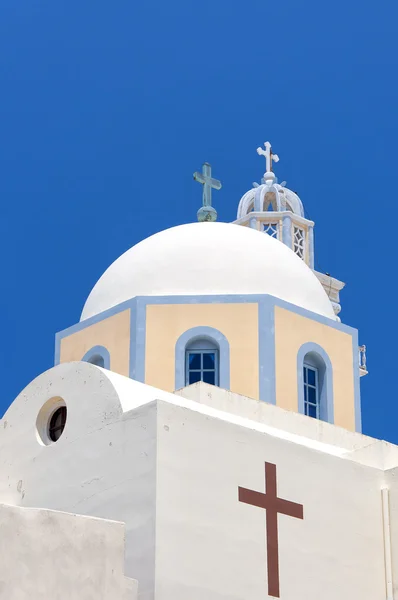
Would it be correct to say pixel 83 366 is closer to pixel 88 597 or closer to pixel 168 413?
pixel 168 413

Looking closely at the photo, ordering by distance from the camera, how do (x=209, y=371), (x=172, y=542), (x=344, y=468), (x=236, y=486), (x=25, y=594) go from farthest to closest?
(x=209, y=371), (x=344, y=468), (x=236, y=486), (x=172, y=542), (x=25, y=594)

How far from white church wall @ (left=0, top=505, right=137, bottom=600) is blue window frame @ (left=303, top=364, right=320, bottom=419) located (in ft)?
21.6

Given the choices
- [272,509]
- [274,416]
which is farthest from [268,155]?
[272,509]

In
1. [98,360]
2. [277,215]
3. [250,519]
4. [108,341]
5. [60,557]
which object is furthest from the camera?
[277,215]

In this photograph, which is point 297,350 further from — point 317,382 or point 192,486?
point 192,486

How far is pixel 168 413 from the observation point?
48.0 feet

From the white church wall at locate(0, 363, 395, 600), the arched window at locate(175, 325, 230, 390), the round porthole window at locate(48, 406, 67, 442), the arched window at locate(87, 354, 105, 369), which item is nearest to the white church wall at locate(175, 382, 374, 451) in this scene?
the white church wall at locate(0, 363, 395, 600)

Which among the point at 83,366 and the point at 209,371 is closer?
the point at 83,366

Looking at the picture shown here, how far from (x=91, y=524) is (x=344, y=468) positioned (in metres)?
4.15

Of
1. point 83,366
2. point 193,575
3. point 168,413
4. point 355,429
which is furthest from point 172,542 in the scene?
point 355,429

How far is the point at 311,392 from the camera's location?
1986 cm

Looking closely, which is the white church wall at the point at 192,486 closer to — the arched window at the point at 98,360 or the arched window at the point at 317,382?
the arched window at the point at 317,382

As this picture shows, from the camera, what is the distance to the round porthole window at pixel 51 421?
1614 centimetres

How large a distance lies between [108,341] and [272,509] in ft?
17.2
